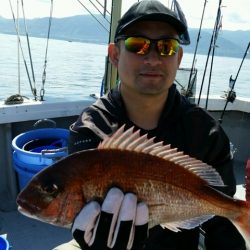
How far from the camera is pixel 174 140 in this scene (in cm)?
236

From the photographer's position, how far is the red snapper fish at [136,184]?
1680 millimetres

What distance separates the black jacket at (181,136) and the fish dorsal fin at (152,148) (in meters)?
0.47

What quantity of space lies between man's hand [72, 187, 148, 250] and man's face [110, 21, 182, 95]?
0.81m

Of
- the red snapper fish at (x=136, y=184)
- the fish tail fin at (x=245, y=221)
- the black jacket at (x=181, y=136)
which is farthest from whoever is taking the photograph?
the black jacket at (x=181, y=136)

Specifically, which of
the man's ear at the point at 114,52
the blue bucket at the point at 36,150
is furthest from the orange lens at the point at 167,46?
the blue bucket at the point at 36,150

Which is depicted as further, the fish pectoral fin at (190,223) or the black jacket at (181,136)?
the black jacket at (181,136)

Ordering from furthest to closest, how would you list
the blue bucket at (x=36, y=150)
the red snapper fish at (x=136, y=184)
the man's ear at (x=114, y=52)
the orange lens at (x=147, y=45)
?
1. the blue bucket at (x=36, y=150)
2. the man's ear at (x=114, y=52)
3. the orange lens at (x=147, y=45)
4. the red snapper fish at (x=136, y=184)

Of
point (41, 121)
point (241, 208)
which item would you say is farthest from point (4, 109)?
point (241, 208)

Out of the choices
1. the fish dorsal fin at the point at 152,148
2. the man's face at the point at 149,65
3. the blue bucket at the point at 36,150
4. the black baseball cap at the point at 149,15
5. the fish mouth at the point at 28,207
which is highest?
the black baseball cap at the point at 149,15

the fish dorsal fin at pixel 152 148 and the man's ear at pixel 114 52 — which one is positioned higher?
the man's ear at pixel 114 52

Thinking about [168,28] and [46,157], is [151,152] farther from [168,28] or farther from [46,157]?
[46,157]

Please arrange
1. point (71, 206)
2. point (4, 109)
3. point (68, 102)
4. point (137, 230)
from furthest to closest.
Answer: point (68, 102) < point (4, 109) < point (137, 230) < point (71, 206)

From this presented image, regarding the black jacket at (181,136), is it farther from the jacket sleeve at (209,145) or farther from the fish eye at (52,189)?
the fish eye at (52,189)

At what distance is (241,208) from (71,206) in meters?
0.83
